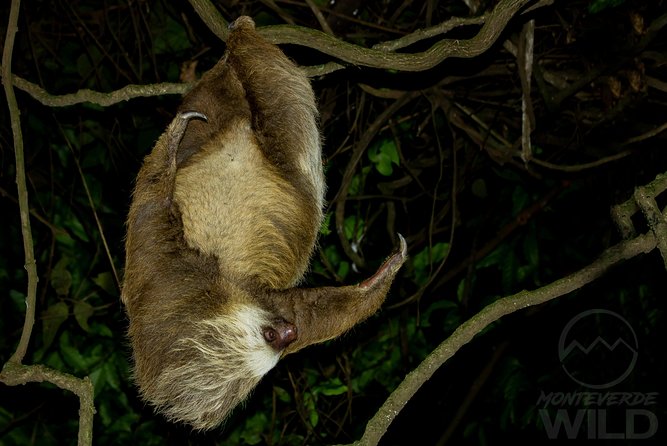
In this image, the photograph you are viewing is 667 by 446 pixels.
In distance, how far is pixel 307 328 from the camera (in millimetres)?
3500

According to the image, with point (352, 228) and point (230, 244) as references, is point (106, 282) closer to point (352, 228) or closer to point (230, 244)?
point (352, 228)

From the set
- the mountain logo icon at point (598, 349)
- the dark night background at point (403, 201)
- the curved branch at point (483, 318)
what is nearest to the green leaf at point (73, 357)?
the dark night background at point (403, 201)

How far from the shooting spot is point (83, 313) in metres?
5.49

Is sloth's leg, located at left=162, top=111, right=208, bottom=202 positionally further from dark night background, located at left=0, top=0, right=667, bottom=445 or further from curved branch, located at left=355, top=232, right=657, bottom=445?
dark night background, located at left=0, top=0, right=667, bottom=445

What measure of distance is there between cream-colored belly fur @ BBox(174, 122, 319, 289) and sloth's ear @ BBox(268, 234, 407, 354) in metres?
0.18

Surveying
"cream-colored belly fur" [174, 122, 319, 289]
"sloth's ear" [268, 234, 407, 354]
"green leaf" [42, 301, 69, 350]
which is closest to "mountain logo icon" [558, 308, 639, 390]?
"sloth's ear" [268, 234, 407, 354]

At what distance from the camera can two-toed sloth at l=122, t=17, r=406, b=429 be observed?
3307 mm

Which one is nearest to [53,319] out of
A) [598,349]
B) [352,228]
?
[352,228]

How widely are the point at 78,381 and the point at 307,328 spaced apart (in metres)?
1.01

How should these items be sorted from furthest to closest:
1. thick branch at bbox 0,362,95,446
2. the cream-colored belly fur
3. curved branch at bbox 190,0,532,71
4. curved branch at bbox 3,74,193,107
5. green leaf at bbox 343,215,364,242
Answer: green leaf at bbox 343,215,364,242, curved branch at bbox 3,74,193,107, curved branch at bbox 190,0,532,71, the cream-colored belly fur, thick branch at bbox 0,362,95,446

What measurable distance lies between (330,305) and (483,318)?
765 millimetres

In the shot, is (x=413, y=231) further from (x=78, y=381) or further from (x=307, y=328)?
(x=78, y=381)

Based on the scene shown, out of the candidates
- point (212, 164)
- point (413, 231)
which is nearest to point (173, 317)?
point (212, 164)

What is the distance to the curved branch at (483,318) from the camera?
305cm
